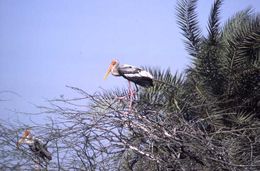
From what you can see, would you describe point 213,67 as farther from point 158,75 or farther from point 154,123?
point 154,123

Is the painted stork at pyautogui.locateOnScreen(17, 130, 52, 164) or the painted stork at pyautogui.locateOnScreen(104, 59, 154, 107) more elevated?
the painted stork at pyautogui.locateOnScreen(104, 59, 154, 107)

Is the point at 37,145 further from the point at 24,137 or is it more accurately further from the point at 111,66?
the point at 111,66

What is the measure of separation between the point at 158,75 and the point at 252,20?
2.52 metres

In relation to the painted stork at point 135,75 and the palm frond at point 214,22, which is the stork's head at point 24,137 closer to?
the painted stork at point 135,75

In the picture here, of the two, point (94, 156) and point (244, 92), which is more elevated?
point (244, 92)

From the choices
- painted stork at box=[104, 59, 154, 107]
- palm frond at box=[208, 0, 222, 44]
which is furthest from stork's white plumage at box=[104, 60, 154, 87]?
palm frond at box=[208, 0, 222, 44]

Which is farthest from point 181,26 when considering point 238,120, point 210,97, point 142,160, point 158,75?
point 142,160

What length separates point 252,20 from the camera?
9.95 meters

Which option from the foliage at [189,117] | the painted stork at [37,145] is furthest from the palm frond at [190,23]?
the painted stork at [37,145]

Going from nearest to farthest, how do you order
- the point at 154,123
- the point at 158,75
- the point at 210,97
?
1. the point at 154,123
2. the point at 210,97
3. the point at 158,75

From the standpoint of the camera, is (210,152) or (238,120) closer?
(210,152)

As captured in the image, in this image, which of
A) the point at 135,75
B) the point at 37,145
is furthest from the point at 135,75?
the point at 37,145

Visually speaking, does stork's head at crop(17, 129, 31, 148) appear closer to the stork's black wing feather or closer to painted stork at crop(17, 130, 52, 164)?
painted stork at crop(17, 130, 52, 164)

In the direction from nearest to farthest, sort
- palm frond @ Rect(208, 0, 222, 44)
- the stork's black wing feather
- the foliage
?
1. the foliage
2. the stork's black wing feather
3. palm frond @ Rect(208, 0, 222, 44)
